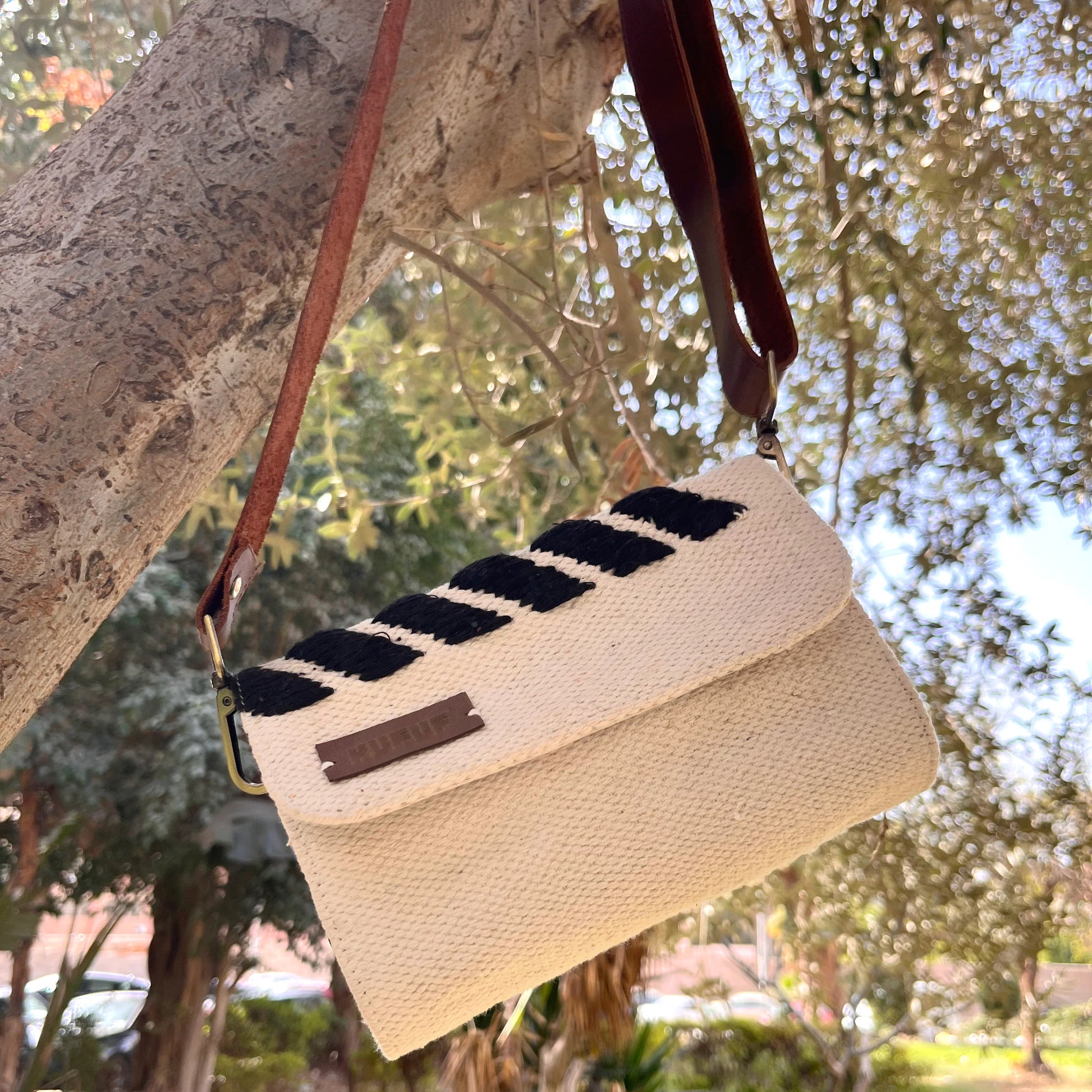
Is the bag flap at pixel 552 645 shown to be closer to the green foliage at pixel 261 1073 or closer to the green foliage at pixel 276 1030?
the green foliage at pixel 261 1073

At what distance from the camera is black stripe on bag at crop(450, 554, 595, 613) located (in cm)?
64

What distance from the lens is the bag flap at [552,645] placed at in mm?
560

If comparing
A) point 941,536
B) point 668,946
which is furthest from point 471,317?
point 668,946

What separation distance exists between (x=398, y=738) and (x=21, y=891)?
6608 mm

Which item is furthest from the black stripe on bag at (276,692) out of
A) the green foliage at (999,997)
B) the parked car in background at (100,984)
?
the parked car in background at (100,984)

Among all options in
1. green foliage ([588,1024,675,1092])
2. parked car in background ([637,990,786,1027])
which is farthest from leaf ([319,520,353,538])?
parked car in background ([637,990,786,1027])

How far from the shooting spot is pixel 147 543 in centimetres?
62

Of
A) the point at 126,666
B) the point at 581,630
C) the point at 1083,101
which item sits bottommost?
the point at 581,630

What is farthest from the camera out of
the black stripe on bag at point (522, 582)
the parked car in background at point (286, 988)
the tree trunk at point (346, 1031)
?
the parked car in background at point (286, 988)

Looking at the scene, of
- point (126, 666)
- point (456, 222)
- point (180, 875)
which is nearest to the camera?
point (456, 222)

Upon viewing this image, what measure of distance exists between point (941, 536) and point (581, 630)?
1795 mm

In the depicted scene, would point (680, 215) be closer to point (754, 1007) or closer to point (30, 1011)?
point (30, 1011)

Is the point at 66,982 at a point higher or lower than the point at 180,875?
lower

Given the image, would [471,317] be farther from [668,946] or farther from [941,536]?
[668,946]
